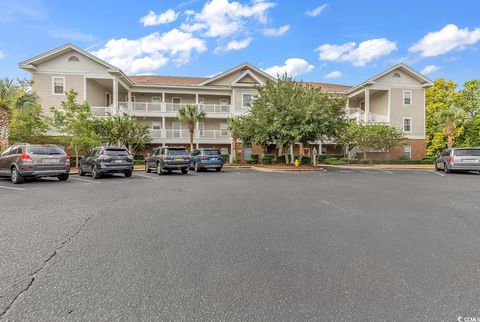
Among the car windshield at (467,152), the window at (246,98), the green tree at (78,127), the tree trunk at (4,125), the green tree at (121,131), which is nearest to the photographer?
the car windshield at (467,152)

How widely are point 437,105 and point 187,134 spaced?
34408 millimetres

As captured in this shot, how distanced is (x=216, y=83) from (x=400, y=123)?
21.3 meters

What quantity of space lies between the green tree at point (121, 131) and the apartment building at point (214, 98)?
437 cm

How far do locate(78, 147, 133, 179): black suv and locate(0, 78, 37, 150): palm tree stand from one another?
8.94m

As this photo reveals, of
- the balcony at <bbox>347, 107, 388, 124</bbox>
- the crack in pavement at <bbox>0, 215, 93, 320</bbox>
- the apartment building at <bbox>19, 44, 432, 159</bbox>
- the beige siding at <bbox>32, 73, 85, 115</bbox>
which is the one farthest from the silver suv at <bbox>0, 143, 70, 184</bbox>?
the balcony at <bbox>347, 107, 388, 124</bbox>

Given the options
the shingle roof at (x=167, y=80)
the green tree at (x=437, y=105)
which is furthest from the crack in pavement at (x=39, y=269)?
the green tree at (x=437, y=105)

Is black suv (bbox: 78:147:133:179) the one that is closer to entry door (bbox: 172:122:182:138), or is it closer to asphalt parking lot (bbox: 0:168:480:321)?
asphalt parking lot (bbox: 0:168:480:321)

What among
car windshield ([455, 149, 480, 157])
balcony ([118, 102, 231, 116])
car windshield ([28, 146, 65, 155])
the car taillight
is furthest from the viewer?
balcony ([118, 102, 231, 116])

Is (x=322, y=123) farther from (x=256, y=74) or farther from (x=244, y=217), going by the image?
(x=244, y=217)

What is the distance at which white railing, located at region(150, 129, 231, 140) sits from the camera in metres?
31.4

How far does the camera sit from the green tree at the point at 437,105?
4178 centimetres

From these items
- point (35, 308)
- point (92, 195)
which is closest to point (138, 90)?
point (92, 195)

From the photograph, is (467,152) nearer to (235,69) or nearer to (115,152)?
(115,152)

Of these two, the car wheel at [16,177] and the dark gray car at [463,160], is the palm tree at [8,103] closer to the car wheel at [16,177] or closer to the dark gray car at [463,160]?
the car wheel at [16,177]
